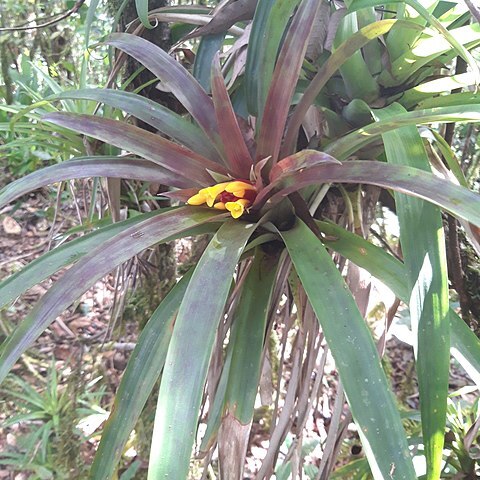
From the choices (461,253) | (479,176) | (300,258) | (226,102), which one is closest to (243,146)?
(226,102)

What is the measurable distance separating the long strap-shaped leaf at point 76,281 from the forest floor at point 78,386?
20.2 inches

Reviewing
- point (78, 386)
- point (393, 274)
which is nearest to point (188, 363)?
point (393, 274)

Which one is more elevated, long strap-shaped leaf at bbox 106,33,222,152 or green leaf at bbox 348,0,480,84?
long strap-shaped leaf at bbox 106,33,222,152

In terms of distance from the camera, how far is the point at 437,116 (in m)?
0.45

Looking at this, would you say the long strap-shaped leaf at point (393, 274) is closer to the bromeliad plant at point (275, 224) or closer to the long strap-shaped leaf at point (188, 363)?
the bromeliad plant at point (275, 224)

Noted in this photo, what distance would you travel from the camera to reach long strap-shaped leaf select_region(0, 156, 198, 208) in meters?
0.60

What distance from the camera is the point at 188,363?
1.33 feet

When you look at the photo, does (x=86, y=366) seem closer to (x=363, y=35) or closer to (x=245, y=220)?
(x=245, y=220)

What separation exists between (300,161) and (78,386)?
3.44ft

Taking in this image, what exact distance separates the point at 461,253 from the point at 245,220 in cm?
51

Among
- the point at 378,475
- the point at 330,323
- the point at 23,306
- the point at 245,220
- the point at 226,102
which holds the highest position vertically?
the point at 23,306

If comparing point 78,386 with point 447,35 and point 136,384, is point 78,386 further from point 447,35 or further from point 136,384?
point 447,35

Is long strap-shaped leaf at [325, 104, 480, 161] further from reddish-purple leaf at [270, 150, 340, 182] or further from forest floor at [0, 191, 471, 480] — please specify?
forest floor at [0, 191, 471, 480]

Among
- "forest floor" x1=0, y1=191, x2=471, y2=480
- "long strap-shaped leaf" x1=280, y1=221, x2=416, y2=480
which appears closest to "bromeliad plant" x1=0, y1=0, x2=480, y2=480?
"long strap-shaped leaf" x1=280, y1=221, x2=416, y2=480
